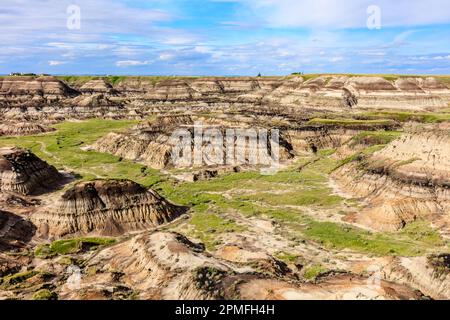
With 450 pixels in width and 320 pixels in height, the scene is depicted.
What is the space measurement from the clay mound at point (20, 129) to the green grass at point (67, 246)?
95369 millimetres

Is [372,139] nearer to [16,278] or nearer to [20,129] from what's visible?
[16,278]

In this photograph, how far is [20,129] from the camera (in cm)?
13212

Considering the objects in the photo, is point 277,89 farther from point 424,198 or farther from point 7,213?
point 7,213

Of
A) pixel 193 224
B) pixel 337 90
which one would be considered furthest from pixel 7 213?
pixel 337 90

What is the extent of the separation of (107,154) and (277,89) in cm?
11251

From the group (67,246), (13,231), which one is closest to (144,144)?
(13,231)

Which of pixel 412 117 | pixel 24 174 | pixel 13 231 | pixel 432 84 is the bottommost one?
pixel 13 231

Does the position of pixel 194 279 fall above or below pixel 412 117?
below

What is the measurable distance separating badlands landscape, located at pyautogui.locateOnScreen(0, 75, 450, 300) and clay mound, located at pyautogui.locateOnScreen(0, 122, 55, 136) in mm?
23849

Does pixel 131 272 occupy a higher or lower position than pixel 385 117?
lower

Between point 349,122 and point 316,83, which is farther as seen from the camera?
point 316,83

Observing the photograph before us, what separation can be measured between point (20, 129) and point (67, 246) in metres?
99.8

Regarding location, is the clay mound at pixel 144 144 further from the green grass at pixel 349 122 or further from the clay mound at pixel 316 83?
the clay mound at pixel 316 83

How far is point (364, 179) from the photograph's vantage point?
6519 cm
